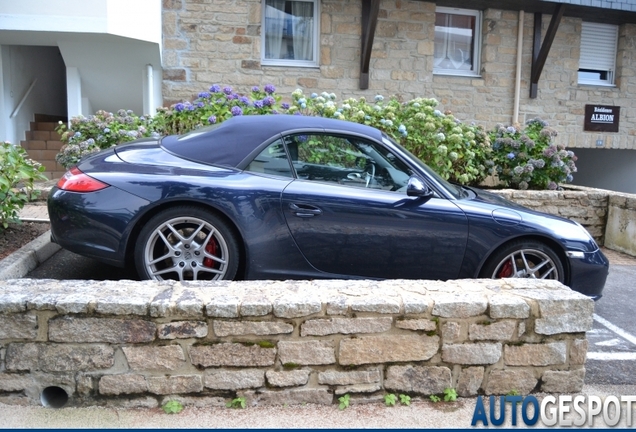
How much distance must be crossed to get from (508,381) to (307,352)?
44.0 inches

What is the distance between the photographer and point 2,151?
497cm

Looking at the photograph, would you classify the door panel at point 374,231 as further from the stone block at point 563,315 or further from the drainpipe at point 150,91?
the drainpipe at point 150,91

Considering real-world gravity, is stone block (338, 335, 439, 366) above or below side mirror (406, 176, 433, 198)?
below

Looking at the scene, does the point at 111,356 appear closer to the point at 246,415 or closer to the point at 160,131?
the point at 246,415

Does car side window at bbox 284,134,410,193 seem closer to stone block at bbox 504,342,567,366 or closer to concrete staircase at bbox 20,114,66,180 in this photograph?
stone block at bbox 504,342,567,366

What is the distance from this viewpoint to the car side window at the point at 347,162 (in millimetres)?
4172

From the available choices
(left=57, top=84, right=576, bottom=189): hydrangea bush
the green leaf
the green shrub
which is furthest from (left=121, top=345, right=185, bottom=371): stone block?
(left=57, top=84, right=576, bottom=189): hydrangea bush

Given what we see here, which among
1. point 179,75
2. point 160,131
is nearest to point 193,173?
point 160,131

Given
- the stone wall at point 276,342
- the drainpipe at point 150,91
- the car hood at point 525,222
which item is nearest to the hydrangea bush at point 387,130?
the drainpipe at point 150,91

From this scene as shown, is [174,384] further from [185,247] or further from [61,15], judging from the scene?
[61,15]

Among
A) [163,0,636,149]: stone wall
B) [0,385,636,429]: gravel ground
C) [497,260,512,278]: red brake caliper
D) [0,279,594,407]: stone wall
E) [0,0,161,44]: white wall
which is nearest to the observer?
[0,385,636,429]: gravel ground

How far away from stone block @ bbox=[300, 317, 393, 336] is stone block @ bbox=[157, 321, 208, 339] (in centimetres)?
50

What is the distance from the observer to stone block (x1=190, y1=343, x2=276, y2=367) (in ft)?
9.70

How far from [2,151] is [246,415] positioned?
3.46 meters
